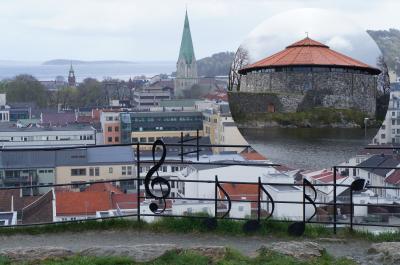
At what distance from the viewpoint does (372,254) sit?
606 centimetres

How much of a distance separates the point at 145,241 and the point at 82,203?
7.66ft

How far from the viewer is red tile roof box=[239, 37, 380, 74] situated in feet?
21.1

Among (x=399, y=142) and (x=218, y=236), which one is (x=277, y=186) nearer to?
(x=218, y=236)

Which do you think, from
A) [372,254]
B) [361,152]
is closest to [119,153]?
[361,152]

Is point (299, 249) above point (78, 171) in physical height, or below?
below

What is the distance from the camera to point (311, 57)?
644 cm

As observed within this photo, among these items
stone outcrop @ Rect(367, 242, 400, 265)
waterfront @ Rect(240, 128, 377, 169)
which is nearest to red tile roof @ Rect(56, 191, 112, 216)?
waterfront @ Rect(240, 128, 377, 169)

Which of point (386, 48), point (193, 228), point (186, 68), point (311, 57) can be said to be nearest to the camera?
point (311, 57)

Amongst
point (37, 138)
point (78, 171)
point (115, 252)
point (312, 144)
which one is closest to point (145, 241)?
point (115, 252)

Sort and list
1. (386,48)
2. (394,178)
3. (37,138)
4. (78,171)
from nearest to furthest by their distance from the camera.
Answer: (394,178), (78,171), (386,48), (37,138)

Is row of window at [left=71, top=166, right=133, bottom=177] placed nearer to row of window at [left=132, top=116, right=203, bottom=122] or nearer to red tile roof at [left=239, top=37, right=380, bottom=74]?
red tile roof at [left=239, top=37, right=380, bottom=74]

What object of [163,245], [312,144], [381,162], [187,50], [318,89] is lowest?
[163,245]

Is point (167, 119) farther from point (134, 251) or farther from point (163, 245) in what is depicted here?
point (134, 251)

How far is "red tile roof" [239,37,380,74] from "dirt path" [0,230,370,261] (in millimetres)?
1644
